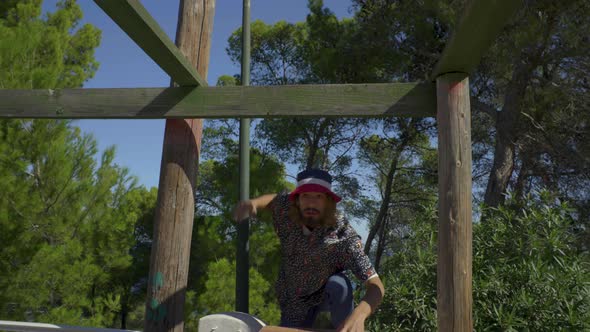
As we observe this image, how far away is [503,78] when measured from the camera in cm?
778

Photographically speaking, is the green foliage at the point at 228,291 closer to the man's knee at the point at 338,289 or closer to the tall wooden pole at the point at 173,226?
the tall wooden pole at the point at 173,226

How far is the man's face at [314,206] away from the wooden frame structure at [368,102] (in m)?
0.37

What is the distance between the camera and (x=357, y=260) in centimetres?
201

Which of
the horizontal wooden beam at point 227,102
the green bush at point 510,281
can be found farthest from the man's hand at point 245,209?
the green bush at point 510,281

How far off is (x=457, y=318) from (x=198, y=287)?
33.8 feet

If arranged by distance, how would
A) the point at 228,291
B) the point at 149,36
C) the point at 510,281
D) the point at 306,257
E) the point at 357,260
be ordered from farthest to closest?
the point at 228,291 < the point at 510,281 < the point at 306,257 < the point at 357,260 < the point at 149,36

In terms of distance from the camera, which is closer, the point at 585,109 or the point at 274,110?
the point at 274,110

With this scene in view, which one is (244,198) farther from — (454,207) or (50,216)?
(50,216)

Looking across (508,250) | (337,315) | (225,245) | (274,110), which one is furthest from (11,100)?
(225,245)

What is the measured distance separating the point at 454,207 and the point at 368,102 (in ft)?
1.79

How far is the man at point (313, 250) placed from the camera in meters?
2.15

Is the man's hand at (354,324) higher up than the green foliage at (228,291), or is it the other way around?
the green foliage at (228,291)

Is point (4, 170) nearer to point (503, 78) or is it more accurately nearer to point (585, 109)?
point (503, 78)

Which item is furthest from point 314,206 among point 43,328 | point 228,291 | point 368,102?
point 228,291
